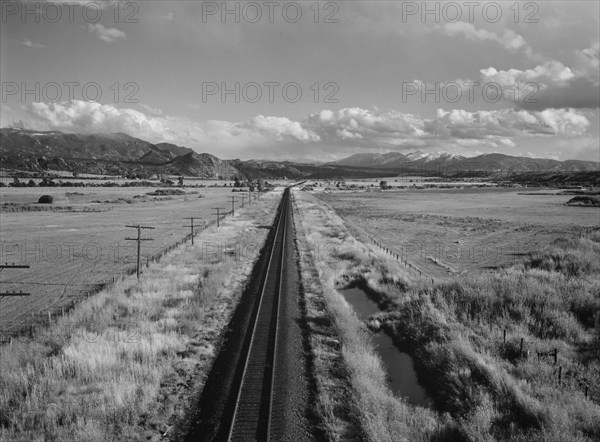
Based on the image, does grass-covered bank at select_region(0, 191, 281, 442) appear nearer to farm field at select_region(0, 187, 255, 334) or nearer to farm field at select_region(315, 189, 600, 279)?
farm field at select_region(0, 187, 255, 334)

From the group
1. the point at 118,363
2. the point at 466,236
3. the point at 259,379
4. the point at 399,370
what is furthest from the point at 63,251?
the point at 466,236

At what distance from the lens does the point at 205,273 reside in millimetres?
25844

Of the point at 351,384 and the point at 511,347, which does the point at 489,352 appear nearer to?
the point at 511,347

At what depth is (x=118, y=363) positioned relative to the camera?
12.7 meters

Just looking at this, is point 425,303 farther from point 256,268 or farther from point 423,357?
point 256,268

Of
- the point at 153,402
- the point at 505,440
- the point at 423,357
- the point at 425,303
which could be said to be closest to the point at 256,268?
the point at 425,303

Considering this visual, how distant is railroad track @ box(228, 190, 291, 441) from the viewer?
32.0 feet

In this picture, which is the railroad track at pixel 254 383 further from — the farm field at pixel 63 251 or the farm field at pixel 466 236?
the farm field at pixel 466 236

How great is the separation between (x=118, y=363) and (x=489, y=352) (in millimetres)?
12164

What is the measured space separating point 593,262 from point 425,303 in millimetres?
13433

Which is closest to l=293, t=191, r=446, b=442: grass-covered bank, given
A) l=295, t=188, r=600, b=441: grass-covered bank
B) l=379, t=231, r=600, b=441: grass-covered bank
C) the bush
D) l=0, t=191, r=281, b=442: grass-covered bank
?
l=295, t=188, r=600, b=441: grass-covered bank

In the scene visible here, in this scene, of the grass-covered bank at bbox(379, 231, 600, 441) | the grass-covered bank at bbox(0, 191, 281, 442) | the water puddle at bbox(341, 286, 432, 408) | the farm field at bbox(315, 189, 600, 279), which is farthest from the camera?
the farm field at bbox(315, 189, 600, 279)

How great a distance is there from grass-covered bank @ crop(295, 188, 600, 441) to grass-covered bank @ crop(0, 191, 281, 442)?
201 inches

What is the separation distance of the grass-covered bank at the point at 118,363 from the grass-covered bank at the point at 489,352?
5.10 m
